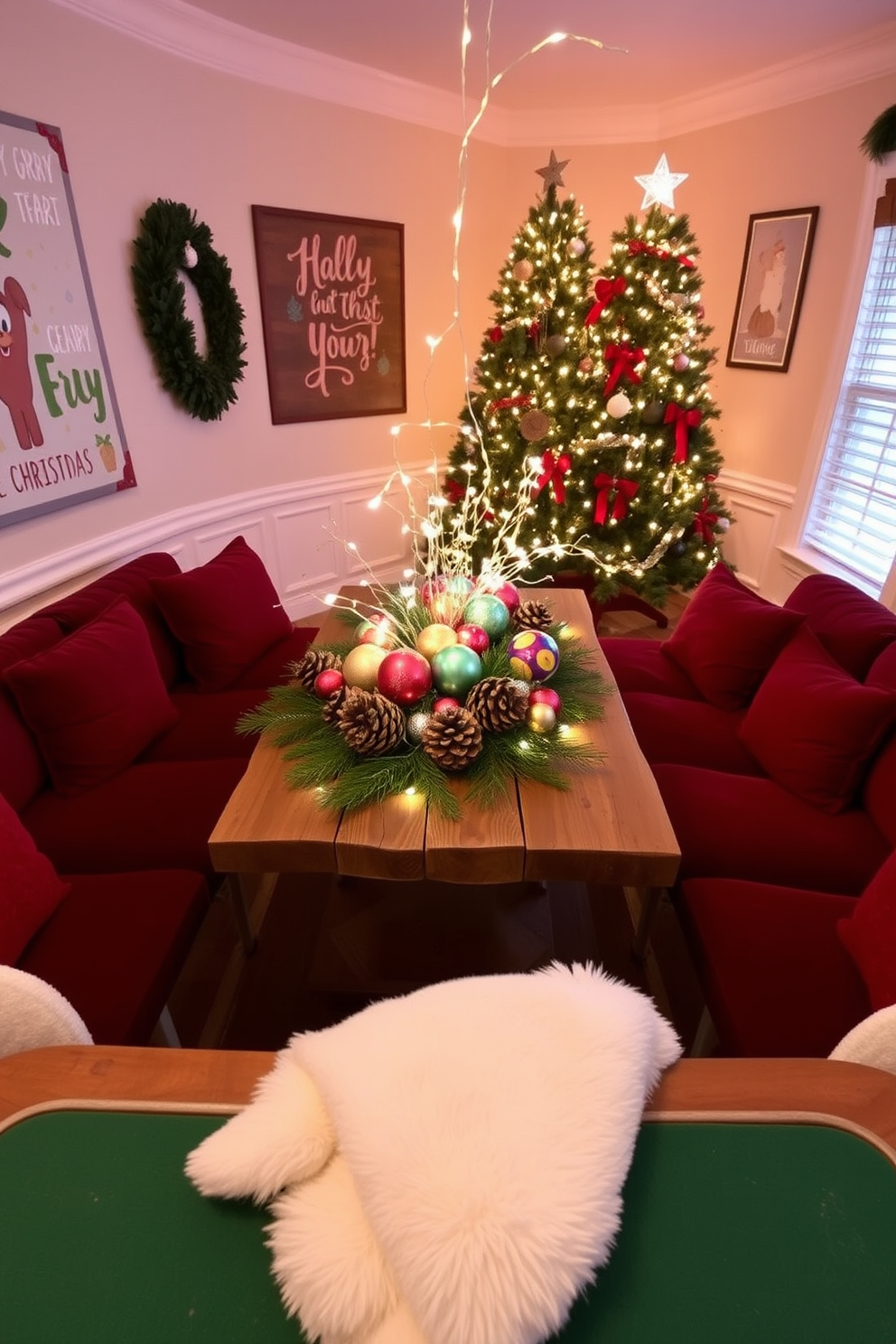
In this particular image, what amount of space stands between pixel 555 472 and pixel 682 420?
620 millimetres

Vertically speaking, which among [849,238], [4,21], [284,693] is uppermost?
[4,21]

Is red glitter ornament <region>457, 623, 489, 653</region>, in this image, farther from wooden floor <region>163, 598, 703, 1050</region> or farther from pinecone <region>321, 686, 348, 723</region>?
wooden floor <region>163, 598, 703, 1050</region>

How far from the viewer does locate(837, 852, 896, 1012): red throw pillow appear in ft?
3.79

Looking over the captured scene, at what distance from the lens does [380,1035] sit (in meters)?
0.69

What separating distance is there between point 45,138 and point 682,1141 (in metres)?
3.03

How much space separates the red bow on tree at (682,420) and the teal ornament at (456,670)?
7.21 feet

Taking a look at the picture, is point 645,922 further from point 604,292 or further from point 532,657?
point 604,292

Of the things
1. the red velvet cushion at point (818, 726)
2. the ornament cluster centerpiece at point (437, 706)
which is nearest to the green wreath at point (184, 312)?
the ornament cluster centerpiece at point (437, 706)

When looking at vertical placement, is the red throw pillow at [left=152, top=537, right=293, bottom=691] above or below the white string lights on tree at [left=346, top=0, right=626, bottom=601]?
below

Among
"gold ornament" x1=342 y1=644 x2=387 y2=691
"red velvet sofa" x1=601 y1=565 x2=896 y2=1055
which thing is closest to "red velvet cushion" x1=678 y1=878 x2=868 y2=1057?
"red velvet sofa" x1=601 y1=565 x2=896 y2=1055

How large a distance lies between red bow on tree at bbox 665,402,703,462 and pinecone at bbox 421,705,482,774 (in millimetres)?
2375

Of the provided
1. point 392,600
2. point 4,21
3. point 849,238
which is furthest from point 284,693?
point 849,238

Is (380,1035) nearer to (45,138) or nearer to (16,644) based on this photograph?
(16,644)

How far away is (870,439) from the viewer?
3064mm
